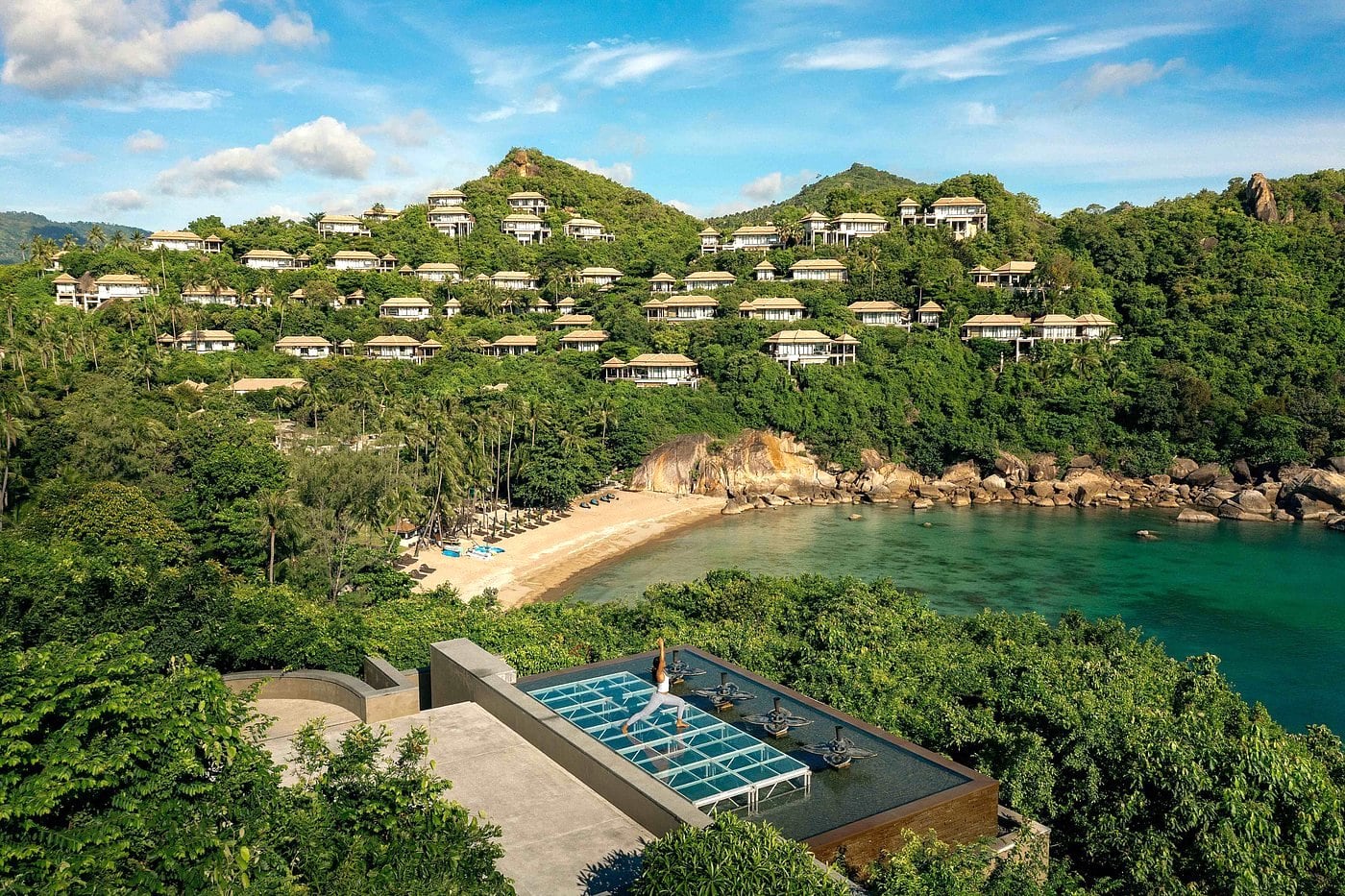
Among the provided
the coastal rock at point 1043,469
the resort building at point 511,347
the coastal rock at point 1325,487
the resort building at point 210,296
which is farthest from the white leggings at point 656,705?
the resort building at point 210,296

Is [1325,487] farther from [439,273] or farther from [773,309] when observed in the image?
[439,273]

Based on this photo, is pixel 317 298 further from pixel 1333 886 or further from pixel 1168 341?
pixel 1333 886

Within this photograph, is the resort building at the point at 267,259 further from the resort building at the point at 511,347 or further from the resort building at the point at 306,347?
the resort building at the point at 511,347

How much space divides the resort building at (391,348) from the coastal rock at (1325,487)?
225 feet

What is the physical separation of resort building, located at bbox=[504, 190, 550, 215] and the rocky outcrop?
266 feet

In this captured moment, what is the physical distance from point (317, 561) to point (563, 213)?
281 ft

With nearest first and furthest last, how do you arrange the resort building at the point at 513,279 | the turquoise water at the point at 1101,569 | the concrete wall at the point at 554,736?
the concrete wall at the point at 554,736
the turquoise water at the point at 1101,569
the resort building at the point at 513,279

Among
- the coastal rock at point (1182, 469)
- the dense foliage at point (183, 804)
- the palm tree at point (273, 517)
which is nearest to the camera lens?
the dense foliage at point (183, 804)

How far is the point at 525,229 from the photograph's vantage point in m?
102

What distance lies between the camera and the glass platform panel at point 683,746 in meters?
10.4

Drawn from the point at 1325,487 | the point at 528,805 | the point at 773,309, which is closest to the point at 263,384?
the point at 773,309

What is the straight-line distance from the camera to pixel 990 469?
61031 mm

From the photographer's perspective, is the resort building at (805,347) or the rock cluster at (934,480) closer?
the rock cluster at (934,480)

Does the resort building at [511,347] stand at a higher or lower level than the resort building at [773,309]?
lower
